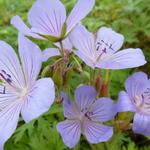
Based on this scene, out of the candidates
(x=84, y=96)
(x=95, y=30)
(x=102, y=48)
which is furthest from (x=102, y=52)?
(x=95, y=30)

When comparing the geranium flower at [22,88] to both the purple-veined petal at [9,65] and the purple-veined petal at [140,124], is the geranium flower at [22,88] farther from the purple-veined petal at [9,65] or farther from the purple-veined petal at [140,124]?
the purple-veined petal at [140,124]

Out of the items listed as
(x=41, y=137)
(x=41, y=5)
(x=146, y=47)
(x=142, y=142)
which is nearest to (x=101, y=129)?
(x=41, y=5)

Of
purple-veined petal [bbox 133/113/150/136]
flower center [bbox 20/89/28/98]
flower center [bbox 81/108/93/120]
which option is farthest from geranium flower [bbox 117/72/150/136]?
flower center [bbox 20/89/28/98]

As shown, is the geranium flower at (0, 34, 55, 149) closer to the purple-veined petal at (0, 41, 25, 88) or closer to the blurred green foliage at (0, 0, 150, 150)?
the purple-veined petal at (0, 41, 25, 88)

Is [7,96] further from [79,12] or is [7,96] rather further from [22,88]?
[79,12]


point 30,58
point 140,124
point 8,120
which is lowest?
point 140,124

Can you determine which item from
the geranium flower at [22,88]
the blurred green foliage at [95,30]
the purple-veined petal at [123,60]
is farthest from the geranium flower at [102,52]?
the blurred green foliage at [95,30]
